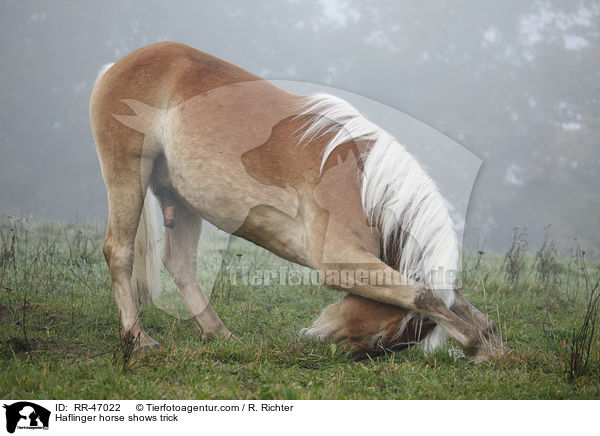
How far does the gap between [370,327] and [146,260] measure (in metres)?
1.89

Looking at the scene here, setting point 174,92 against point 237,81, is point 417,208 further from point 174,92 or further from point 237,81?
point 174,92

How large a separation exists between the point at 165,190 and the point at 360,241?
1672 mm

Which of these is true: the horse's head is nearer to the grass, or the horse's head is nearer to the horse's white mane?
the grass

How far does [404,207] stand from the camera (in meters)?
2.89

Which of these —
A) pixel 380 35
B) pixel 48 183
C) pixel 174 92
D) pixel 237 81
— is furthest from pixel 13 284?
pixel 380 35

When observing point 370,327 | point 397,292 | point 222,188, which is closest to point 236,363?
point 370,327

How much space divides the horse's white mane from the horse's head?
0.23m

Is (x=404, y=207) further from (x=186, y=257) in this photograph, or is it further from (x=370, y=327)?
(x=186, y=257)

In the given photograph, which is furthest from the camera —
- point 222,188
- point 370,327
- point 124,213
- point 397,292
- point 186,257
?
point 186,257

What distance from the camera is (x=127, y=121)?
3441 millimetres

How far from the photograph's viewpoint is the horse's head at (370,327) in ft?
9.08

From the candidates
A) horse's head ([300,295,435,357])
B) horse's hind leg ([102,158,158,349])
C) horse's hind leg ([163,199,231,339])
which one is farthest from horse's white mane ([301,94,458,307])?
horse's hind leg ([163,199,231,339])
